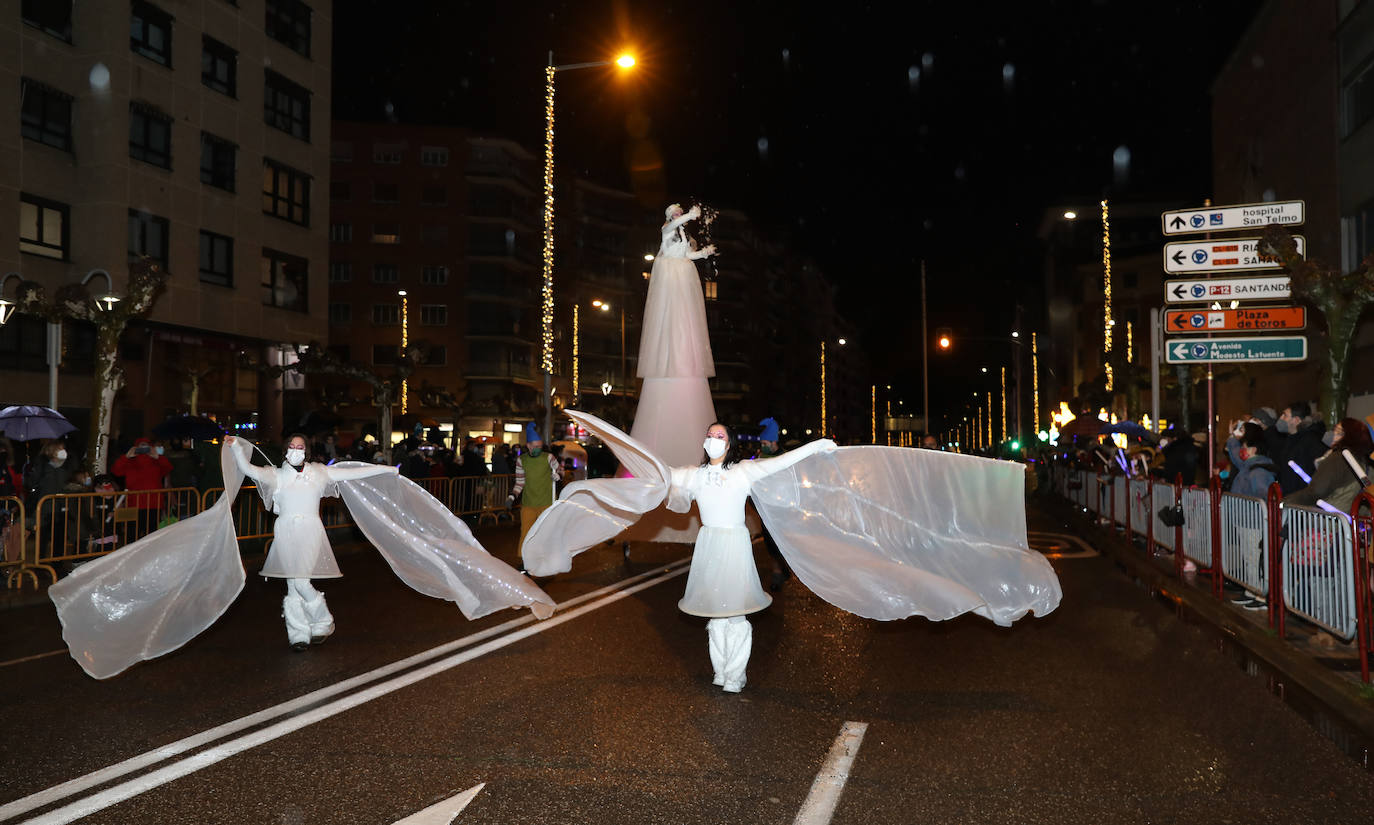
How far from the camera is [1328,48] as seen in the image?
2788cm

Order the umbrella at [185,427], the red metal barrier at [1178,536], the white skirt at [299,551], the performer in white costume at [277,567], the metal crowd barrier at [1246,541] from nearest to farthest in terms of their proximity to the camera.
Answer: the performer in white costume at [277,567] < the white skirt at [299,551] < the metal crowd barrier at [1246,541] < the red metal barrier at [1178,536] < the umbrella at [185,427]

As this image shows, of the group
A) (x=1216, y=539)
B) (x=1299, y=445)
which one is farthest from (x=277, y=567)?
(x=1299, y=445)

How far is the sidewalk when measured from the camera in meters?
7.16

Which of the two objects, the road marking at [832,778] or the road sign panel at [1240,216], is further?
the road sign panel at [1240,216]

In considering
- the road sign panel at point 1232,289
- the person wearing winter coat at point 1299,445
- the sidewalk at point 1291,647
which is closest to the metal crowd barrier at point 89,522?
the sidewalk at point 1291,647

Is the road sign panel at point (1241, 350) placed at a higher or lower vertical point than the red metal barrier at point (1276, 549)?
higher

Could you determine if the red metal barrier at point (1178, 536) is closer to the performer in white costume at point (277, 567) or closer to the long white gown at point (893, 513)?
the long white gown at point (893, 513)

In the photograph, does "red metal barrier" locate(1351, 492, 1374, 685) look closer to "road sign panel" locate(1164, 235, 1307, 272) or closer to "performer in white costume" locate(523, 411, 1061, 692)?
"performer in white costume" locate(523, 411, 1061, 692)

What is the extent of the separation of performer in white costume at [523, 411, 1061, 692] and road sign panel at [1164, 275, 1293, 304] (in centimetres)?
882

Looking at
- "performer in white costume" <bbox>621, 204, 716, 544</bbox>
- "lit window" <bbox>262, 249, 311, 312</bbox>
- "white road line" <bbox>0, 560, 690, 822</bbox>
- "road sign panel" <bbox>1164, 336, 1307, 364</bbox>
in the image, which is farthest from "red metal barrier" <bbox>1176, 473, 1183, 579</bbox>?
"lit window" <bbox>262, 249, 311, 312</bbox>

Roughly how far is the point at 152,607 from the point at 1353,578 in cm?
864

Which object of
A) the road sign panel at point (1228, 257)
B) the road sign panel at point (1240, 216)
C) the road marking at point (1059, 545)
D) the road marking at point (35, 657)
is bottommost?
the road marking at point (1059, 545)

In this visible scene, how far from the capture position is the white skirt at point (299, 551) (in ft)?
28.7

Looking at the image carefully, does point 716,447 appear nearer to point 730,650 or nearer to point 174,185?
point 730,650
